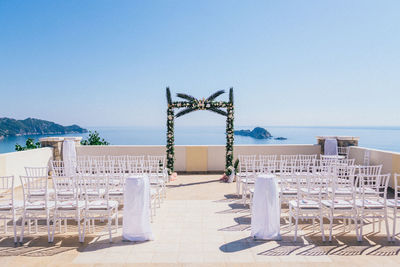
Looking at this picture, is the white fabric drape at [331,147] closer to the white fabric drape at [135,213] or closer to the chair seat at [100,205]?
the white fabric drape at [135,213]

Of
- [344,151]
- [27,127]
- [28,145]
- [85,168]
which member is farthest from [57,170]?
[27,127]

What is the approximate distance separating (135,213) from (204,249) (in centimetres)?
109

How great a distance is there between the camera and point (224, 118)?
430 inches

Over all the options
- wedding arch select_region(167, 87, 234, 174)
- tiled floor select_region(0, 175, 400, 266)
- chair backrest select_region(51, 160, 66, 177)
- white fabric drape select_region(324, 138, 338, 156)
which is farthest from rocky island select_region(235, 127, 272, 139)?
tiled floor select_region(0, 175, 400, 266)

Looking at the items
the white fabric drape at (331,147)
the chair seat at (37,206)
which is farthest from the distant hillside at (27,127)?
the chair seat at (37,206)

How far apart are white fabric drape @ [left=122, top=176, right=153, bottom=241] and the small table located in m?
1.54

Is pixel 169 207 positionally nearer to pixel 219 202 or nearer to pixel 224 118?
pixel 219 202

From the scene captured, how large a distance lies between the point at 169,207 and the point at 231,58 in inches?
818

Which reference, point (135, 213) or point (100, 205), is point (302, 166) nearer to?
point (135, 213)

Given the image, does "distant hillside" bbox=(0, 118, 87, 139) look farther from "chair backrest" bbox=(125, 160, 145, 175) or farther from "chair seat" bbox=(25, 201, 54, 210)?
"chair seat" bbox=(25, 201, 54, 210)

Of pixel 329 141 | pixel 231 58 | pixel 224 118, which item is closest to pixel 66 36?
pixel 231 58

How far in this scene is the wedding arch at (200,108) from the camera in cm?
1037

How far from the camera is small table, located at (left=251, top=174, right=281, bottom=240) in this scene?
4.48 meters

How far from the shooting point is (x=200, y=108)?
35.3 ft
